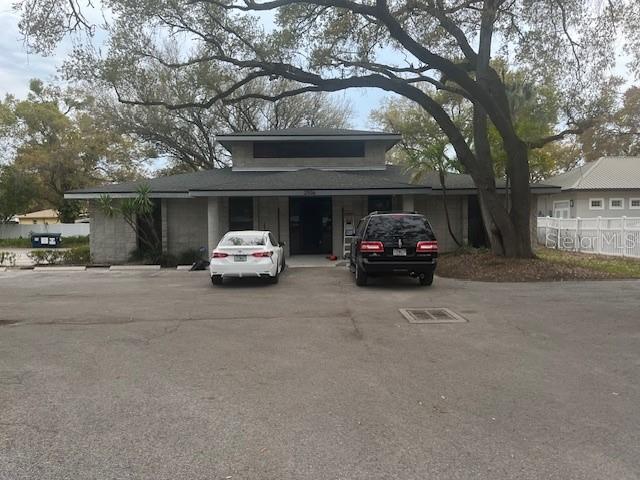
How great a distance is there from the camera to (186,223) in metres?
20.0

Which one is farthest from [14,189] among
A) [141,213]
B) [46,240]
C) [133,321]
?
[133,321]

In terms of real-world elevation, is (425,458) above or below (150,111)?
below

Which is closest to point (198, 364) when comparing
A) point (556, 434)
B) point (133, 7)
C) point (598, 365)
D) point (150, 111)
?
point (556, 434)

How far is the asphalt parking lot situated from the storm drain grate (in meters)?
0.21

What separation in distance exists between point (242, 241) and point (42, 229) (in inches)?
1363

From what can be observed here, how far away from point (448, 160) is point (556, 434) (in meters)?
14.4

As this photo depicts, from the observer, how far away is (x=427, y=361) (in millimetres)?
5973

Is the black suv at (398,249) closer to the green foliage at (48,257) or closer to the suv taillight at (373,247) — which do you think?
the suv taillight at (373,247)

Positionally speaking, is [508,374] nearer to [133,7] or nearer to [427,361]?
[427,361]

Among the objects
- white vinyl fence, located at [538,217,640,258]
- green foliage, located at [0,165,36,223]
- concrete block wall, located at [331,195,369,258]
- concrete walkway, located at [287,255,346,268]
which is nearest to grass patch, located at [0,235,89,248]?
green foliage, located at [0,165,36,223]

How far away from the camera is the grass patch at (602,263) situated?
1401 centimetres

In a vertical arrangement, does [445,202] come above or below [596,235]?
above

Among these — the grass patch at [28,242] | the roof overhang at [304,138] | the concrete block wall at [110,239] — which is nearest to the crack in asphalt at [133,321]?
the concrete block wall at [110,239]

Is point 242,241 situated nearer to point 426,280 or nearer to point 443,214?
point 426,280
